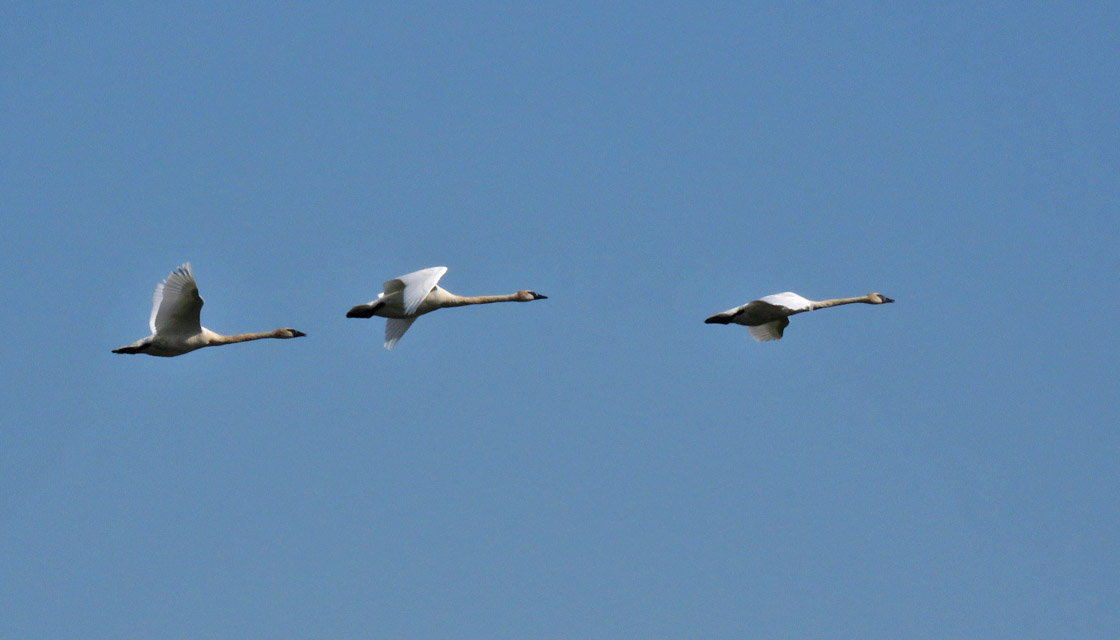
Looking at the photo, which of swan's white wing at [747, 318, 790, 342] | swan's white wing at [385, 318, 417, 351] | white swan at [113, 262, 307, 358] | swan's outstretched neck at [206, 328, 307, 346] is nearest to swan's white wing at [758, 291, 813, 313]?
swan's white wing at [747, 318, 790, 342]

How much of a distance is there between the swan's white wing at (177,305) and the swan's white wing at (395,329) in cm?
574

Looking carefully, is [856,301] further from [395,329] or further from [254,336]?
[254,336]

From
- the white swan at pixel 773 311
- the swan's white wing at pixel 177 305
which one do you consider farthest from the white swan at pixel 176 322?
the white swan at pixel 773 311

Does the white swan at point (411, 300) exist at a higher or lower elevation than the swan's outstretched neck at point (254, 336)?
higher

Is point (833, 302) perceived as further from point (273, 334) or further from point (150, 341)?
point (150, 341)

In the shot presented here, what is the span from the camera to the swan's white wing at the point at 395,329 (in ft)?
151

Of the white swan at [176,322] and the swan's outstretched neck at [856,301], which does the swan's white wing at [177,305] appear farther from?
the swan's outstretched neck at [856,301]

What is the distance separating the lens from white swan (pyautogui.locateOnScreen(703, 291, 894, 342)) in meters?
42.6

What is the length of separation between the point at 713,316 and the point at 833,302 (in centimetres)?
418

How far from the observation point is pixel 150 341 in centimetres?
Answer: 4147

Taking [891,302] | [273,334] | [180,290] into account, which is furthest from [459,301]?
[891,302]

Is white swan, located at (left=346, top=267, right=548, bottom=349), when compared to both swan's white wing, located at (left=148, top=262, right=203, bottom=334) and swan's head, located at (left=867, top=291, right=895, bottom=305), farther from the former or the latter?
swan's head, located at (left=867, top=291, right=895, bottom=305)

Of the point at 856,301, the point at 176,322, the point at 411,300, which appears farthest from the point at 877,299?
the point at 176,322

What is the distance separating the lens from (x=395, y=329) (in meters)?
46.1
